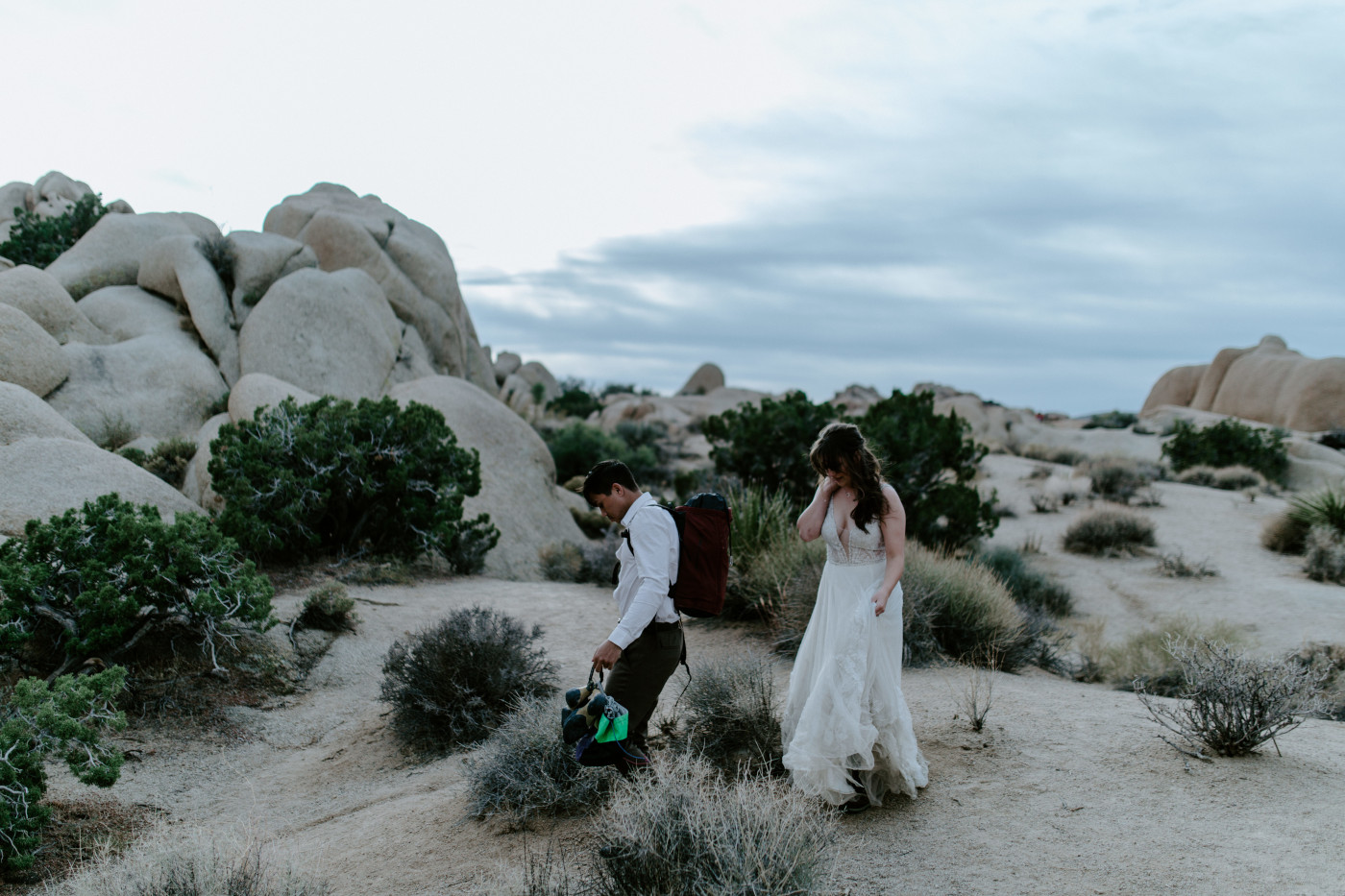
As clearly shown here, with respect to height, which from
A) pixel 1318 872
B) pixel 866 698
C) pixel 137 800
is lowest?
pixel 137 800

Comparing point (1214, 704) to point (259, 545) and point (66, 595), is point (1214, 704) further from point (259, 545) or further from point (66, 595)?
point (259, 545)

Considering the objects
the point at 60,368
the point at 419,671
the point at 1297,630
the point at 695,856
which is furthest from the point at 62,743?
the point at 1297,630

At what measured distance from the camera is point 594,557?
12289mm

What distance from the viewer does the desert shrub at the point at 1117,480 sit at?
19328 mm

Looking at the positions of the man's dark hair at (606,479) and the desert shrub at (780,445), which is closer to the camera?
the man's dark hair at (606,479)

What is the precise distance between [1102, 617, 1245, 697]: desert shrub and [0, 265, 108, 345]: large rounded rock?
52.8 feet

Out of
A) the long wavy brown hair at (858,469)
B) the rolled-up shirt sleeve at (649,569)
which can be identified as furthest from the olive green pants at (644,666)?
the long wavy brown hair at (858,469)

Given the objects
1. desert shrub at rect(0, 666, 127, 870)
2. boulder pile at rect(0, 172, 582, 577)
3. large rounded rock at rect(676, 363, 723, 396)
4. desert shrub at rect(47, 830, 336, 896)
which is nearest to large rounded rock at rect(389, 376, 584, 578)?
boulder pile at rect(0, 172, 582, 577)

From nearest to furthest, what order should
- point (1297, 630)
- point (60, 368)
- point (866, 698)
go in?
point (866, 698)
point (1297, 630)
point (60, 368)

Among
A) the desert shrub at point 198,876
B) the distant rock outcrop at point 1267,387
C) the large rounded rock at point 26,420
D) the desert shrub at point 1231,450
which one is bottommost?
the desert shrub at point 198,876

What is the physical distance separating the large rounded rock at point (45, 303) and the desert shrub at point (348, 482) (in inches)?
231

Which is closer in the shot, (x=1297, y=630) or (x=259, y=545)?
(x=259, y=545)

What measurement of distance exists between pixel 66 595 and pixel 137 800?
1.94 metres

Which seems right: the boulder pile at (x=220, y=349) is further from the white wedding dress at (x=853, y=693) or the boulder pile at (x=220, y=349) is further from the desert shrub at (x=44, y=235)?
the white wedding dress at (x=853, y=693)
